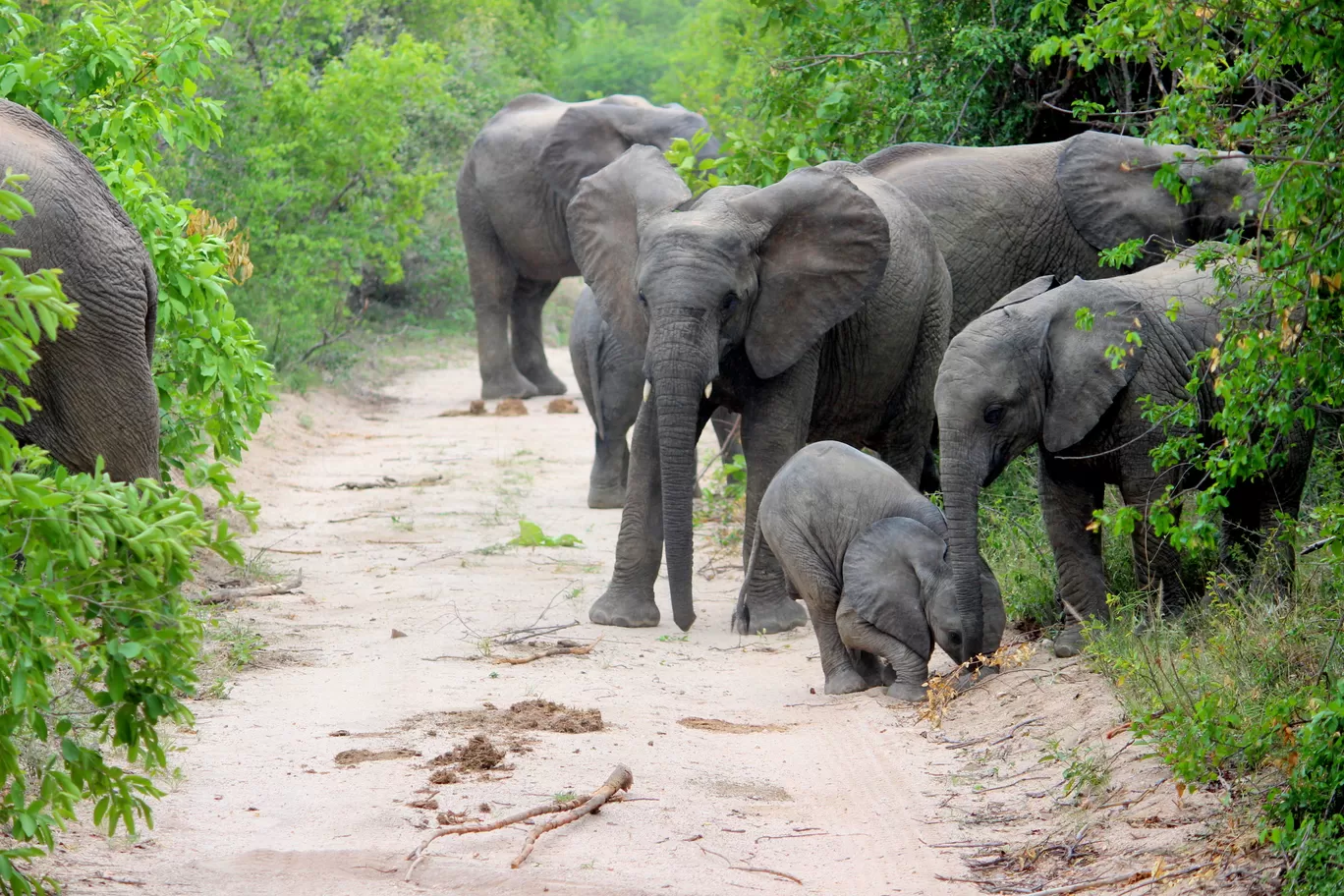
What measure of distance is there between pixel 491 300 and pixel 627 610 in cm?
926

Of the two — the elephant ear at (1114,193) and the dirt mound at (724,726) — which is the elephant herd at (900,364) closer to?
the elephant ear at (1114,193)

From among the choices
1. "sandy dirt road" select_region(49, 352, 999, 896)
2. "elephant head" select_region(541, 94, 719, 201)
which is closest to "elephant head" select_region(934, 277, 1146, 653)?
"sandy dirt road" select_region(49, 352, 999, 896)

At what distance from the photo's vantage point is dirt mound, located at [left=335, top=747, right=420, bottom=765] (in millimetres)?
5473

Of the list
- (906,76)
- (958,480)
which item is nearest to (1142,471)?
(958,480)

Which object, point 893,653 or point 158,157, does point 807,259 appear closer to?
point 893,653

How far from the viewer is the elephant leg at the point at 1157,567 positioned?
641 cm

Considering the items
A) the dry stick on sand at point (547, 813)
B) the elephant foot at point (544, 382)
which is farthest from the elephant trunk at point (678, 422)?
the elephant foot at point (544, 382)

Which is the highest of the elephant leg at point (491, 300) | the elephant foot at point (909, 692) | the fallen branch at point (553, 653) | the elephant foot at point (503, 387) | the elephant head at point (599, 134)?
the elephant head at point (599, 134)

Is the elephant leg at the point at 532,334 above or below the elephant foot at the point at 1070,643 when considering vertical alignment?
below

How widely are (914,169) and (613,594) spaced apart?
2878mm

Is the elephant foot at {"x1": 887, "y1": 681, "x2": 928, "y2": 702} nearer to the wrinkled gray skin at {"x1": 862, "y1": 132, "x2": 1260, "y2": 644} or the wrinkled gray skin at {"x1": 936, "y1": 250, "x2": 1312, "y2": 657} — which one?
the wrinkled gray skin at {"x1": 936, "y1": 250, "x2": 1312, "y2": 657}

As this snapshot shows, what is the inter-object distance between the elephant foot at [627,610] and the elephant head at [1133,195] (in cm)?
303

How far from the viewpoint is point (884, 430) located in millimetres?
8719

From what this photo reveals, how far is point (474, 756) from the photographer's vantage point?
5.47 metres
